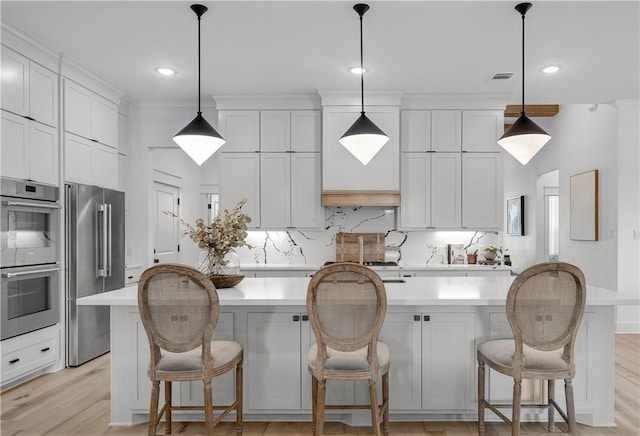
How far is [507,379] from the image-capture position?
273cm

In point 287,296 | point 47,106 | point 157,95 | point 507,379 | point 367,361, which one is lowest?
point 507,379

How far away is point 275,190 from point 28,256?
243cm

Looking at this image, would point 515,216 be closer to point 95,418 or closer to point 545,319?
point 545,319

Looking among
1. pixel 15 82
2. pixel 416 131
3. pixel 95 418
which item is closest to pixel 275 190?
pixel 416 131

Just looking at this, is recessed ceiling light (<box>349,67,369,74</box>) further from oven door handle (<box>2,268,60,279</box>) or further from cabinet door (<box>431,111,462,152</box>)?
oven door handle (<box>2,268,60,279</box>)

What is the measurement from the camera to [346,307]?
211 cm

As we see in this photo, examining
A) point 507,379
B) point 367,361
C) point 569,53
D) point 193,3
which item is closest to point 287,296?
point 367,361

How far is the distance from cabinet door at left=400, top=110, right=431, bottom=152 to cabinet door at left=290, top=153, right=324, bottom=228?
101cm

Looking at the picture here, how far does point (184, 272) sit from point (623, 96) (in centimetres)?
526

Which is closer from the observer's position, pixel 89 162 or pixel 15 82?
pixel 15 82

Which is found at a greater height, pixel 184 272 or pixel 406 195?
pixel 406 195

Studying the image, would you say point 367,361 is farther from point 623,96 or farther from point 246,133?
point 623,96

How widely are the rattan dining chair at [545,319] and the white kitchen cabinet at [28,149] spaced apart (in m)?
3.48

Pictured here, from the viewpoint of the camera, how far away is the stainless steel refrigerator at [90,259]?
3910 millimetres
